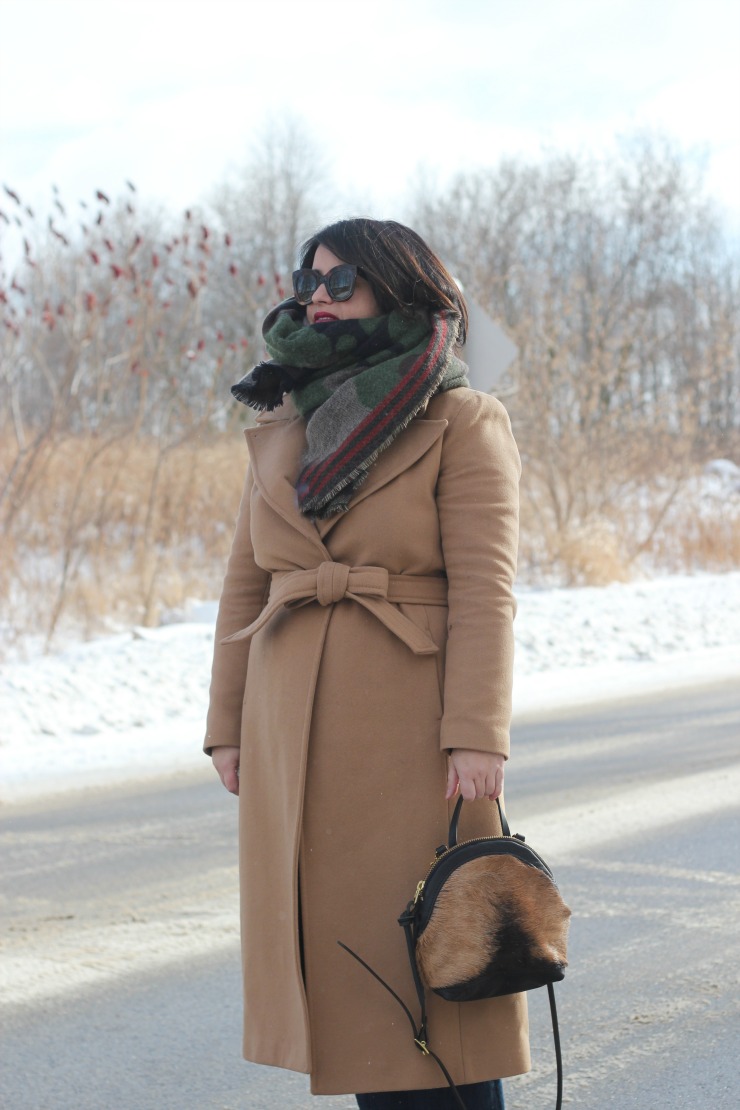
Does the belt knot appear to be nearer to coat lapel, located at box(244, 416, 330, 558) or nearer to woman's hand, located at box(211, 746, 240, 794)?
coat lapel, located at box(244, 416, 330, 558)

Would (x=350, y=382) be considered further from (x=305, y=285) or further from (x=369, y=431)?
(x=305, y=285)

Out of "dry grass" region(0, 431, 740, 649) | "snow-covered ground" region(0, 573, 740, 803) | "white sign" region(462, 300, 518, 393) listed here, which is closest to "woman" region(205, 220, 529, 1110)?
"snow-covered ground" region(0, 573, 740, 803)

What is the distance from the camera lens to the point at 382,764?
2338 millimetres

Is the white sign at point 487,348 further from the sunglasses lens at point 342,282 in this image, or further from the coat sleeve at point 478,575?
the coat sleeve at point 478,575

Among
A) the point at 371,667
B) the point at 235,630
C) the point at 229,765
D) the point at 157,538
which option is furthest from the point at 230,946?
the point at 157,538

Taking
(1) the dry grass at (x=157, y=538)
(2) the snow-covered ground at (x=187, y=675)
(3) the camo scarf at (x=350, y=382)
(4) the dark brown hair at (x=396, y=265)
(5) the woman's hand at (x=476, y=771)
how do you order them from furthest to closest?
(1) the dry grass at (x=157, y=538)
(2) the snow-covered ground at (x=187, y=675)
(4) the dark brown hair at (x=396, y=265)
(3) the camo scarf at (x=350, y=382)
(5) the woman's hand at (x=476, y=771)

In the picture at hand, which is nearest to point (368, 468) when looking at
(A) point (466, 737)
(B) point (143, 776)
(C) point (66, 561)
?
(A) point (466, 737)

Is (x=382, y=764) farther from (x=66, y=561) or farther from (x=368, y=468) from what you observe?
(x=66, y=561)

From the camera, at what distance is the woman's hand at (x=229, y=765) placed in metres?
2.64

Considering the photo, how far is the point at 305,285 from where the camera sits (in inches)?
101

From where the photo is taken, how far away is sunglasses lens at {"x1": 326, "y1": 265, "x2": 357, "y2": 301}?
247 cm

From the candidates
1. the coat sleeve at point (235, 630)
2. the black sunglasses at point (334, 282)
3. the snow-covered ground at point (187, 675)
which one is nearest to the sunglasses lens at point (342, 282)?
the black sunglasses at point (334, 282)

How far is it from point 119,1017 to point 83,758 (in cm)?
415

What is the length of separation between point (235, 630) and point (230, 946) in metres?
2.03
